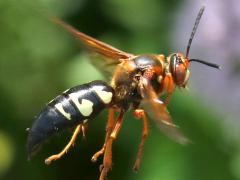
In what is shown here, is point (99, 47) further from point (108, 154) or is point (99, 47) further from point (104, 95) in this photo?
point (108, 154)

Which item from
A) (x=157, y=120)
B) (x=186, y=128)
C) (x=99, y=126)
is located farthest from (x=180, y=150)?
(x=157, y=120)

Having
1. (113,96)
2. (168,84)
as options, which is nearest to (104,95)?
(113,96)

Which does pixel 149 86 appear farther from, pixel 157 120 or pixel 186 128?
pixel 186 128

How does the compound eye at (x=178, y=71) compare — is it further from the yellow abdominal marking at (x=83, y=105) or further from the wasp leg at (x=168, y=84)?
the yellow abdominal marking at (x=83, y=105)

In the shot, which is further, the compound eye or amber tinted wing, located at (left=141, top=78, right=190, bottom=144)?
the compound eye

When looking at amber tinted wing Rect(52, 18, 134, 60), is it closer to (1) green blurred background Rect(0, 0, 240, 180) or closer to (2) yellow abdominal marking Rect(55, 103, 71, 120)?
(2) yellow abdominal marking Rect(55, 103, 71, 120)

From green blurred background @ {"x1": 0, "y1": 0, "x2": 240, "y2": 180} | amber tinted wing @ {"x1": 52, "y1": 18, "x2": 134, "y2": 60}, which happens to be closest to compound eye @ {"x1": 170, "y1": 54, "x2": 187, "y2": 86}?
amber tinted wing @ {"x1": 52, "y1": 18, "x2": 134, "y2": 60}
